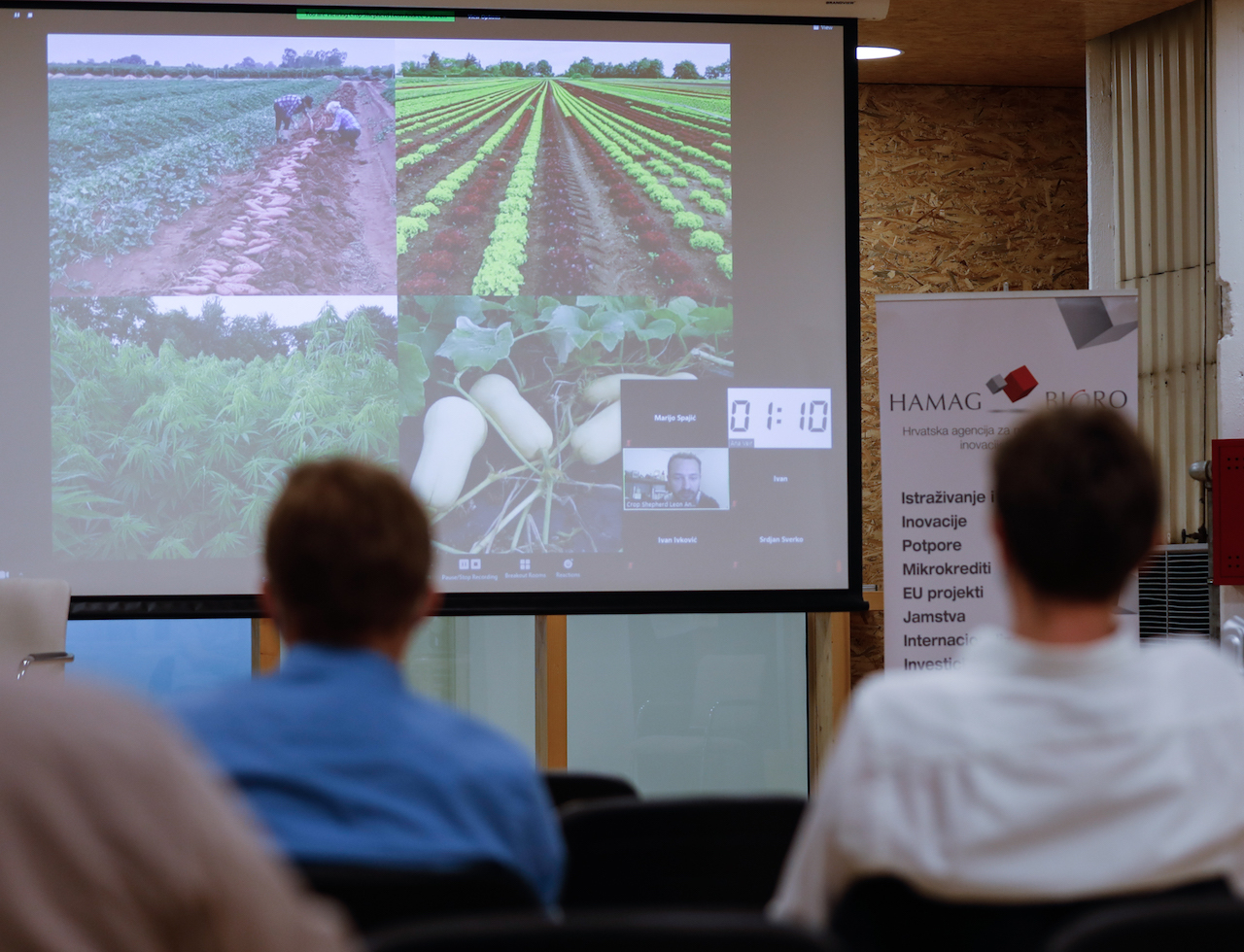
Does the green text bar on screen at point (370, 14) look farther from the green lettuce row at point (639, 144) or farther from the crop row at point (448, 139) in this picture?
the green lettuce row at point (639, 144)

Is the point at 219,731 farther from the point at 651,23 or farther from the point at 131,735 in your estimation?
the point at 651,23

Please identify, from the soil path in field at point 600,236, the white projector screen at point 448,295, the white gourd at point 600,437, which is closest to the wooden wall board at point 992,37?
the white projector screen at point 448,295

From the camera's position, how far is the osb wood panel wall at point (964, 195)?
17.9 ft

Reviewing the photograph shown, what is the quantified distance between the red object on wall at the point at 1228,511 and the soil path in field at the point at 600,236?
2035 mm

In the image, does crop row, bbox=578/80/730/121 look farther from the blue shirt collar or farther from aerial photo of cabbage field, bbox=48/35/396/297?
the blue shirt collar

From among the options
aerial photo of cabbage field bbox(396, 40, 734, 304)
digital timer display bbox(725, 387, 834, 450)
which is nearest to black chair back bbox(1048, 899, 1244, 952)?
digital timer display bbox(725, 387, 834, 450)

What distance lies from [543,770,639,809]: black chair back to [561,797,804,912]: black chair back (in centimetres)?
37

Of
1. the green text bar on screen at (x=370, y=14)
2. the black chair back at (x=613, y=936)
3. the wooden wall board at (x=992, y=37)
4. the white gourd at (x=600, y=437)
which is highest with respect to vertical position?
the wooden wall board at (x=992, y=37)

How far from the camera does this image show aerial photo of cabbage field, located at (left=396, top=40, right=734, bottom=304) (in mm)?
4027

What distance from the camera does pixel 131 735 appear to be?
0.65 metres

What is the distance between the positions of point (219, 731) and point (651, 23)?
3.47 meters

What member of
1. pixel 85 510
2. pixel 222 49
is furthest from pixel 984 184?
pixel 85 510

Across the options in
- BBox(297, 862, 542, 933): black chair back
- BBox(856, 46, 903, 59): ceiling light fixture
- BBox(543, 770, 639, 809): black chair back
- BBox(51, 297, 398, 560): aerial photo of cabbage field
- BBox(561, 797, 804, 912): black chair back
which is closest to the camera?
BBox(297, 862, 542, 933): black chair back

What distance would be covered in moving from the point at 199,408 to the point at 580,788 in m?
2.59
